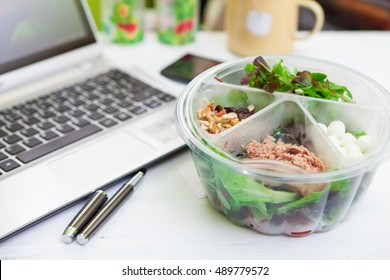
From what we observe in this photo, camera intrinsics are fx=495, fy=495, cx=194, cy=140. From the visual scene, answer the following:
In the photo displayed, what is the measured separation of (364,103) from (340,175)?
0.55 feet

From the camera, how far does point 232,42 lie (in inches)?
39.7

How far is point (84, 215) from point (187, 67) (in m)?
0.43

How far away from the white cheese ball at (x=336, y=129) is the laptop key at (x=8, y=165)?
394 mm

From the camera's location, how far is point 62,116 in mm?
738

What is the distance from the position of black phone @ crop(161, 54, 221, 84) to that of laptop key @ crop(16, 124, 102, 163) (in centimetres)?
23

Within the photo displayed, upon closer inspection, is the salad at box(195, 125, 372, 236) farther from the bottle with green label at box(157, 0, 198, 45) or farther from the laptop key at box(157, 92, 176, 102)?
the bottle with green label at box(157, 0, 198, 45)

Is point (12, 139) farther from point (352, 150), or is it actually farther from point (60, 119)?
point (352, 150)

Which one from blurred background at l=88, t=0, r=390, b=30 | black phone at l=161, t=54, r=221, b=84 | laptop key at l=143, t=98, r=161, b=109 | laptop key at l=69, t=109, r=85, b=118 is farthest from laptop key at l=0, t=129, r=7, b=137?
blurred background at l=88, t=0, r=390, b=30

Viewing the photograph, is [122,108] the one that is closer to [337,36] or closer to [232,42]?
[232,42]

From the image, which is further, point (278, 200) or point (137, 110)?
point (137, 110)

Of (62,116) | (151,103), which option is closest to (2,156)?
(62,116)

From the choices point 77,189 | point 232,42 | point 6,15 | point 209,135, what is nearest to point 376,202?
point 209,135

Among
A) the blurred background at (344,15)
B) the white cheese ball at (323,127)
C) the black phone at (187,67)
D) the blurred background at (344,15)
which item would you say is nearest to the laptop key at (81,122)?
the black phone at (187,67)

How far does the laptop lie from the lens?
23.9 inches
